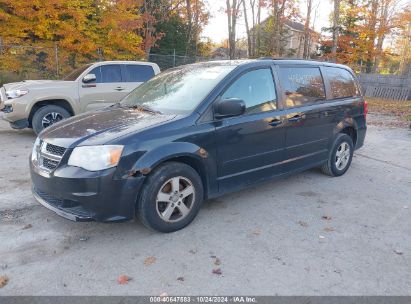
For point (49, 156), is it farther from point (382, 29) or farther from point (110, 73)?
point (382, 29)

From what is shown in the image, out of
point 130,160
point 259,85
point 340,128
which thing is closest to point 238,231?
point 130,160

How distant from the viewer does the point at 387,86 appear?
906 inches

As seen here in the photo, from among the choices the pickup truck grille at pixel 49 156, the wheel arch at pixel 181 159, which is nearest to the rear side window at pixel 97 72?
the pickup truck grille at pixel 49 156

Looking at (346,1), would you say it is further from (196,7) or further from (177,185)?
(177,185)

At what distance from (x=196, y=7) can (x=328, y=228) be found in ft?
81.2

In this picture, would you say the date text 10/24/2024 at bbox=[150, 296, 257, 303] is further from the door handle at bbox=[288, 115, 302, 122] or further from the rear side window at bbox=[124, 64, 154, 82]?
the rear side window at bbox=[124, 64, 154, 82]

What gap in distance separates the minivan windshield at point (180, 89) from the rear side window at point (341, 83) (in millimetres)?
2032

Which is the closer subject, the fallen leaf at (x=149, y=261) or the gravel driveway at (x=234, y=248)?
the gravel driveway at (x=234, y=248)

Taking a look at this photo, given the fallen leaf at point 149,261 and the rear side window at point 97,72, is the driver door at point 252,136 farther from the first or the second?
the rear side window at point 97,72

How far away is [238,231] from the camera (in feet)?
12.5

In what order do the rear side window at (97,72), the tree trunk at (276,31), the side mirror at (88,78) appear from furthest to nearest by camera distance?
the tree trunk at (276,31) → the rear side window at (97,72) → the side mirror at (88,78)

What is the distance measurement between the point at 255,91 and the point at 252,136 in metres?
0.58

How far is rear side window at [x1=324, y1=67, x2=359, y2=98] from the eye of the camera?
18.1 ft

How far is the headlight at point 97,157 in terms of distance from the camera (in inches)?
127
